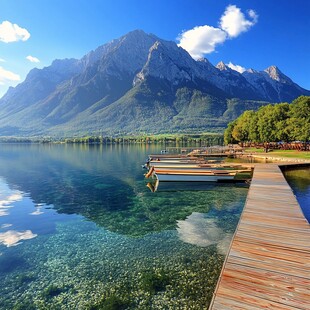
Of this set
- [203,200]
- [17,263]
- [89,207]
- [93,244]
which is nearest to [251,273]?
[93,244]

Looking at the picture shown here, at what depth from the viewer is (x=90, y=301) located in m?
9.95

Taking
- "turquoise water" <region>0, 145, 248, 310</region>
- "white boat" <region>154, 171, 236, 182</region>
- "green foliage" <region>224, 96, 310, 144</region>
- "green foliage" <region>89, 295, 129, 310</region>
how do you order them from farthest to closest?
"green foliage" <region>224, 96, 310, 144</region> < "white boat" <region>154, 171, 236, 182</region> < "turquoise water" <region>0, 145, 248, 310</region> < "green foliage" <region>89, 295, 129, 310</region>

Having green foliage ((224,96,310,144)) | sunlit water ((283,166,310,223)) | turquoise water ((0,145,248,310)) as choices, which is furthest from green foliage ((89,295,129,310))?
green foliage ((224,96,310,144))

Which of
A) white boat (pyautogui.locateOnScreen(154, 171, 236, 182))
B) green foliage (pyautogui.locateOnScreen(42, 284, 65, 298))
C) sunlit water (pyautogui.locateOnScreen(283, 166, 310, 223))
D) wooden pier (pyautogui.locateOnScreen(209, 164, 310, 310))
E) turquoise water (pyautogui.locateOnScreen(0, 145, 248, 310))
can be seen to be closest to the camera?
wooden pier (pyautogui.locateOnScreen(209, 164, 310, 310))

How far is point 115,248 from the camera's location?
1496 centimetres

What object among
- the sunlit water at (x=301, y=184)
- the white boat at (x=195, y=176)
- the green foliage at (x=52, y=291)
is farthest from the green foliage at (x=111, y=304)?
the white boat at (x=195, y=176)

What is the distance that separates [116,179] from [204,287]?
3214cm

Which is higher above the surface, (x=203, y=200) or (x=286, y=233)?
(x=286, y=233)

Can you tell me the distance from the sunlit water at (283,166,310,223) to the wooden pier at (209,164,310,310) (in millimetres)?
7946

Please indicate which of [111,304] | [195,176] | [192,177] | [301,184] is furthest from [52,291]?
[301,184]

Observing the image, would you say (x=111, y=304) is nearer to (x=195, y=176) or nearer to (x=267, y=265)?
(x=267, y=265)

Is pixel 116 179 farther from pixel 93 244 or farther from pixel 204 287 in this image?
pixel 204 287

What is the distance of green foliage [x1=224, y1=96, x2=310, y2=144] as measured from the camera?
192 ft

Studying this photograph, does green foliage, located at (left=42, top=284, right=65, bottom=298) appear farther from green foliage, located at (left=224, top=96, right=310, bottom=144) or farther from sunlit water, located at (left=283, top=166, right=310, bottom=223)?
green foliage, located at (left=224, top=96, right=310, bottom=144)
